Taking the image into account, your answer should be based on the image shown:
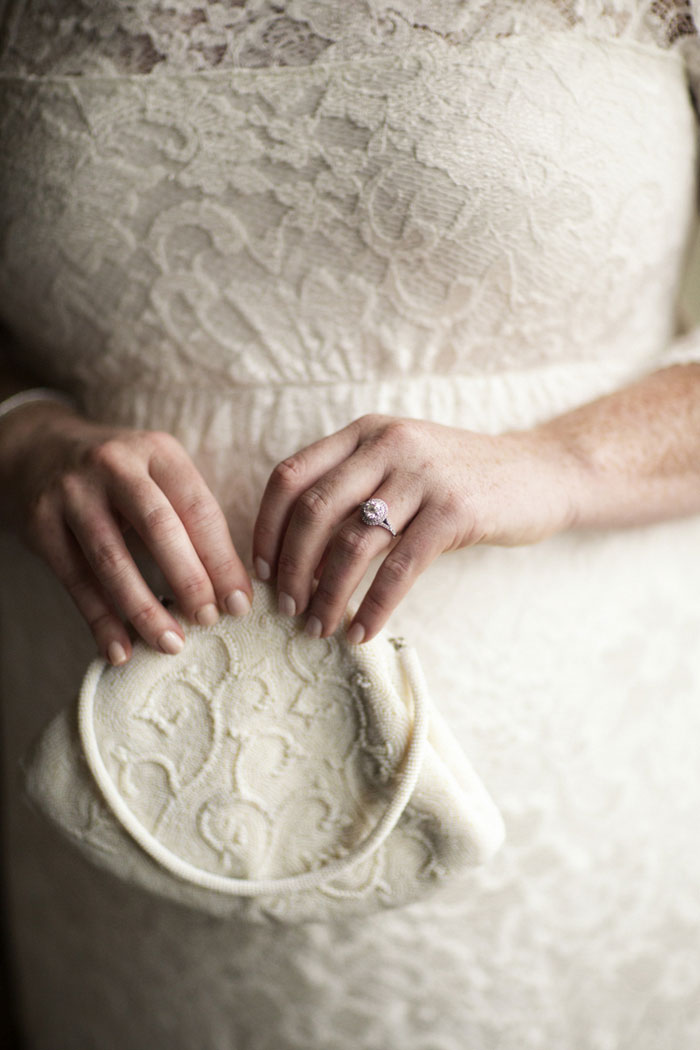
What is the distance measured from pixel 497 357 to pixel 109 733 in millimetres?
494

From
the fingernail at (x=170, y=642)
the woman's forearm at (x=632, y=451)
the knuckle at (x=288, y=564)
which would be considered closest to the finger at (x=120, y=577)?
the fingernail at (x=170, y=642)

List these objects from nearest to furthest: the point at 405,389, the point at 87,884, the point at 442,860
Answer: the point at 442,860 < the point at 405,389 < the point at 87,884

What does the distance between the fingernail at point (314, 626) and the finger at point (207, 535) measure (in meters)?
0.05

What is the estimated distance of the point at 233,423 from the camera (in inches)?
30.2

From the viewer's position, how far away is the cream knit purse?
65 centimetres

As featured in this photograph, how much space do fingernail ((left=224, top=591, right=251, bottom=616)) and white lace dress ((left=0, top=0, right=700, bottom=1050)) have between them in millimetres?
109

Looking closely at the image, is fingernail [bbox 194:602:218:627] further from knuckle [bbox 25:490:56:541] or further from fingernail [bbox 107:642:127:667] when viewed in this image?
knuckle [bbox 25:490:56:541]

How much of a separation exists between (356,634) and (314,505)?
112 mm

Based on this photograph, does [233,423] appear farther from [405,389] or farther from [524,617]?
[524,617]

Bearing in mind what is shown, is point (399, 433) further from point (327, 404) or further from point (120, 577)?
point (120, 577)

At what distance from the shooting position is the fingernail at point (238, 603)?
0.65m

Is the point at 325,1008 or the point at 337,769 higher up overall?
the point at 337,769

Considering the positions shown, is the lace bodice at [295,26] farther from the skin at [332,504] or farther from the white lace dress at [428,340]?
the skin at [332,504]

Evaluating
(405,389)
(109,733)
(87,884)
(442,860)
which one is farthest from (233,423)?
(87,884)
